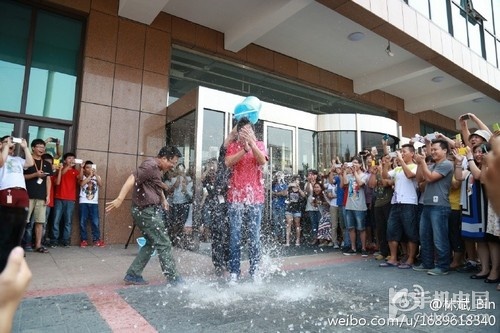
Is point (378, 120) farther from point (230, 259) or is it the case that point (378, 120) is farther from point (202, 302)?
point (202, 302)

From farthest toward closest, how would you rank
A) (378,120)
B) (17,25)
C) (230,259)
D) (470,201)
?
(378,120) < (17,25) < (470,201) < (230,259)

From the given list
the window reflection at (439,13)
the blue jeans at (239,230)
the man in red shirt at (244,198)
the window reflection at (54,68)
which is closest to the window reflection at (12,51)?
the window reflection at (54,68)

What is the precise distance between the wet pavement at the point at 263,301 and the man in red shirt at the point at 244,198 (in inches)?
14.4

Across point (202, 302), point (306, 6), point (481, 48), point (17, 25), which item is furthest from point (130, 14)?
point (481, 48)

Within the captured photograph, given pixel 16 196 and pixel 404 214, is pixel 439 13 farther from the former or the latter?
pixel 16 196

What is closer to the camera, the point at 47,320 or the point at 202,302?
the point at 47,320

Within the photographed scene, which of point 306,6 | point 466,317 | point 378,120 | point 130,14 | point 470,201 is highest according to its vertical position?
point 306,6

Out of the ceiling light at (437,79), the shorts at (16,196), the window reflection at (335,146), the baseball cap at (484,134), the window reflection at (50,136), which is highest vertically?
the ceiling light at (437,79)

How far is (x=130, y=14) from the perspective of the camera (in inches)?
324

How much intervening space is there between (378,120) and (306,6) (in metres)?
4.69

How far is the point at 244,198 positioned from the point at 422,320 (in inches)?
82.7

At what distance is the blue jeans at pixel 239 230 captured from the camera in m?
3.87

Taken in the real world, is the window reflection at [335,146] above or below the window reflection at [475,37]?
below

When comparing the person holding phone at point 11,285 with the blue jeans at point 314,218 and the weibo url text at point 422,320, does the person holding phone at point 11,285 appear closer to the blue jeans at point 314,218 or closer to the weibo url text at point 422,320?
the weibo url text at point 422,320
